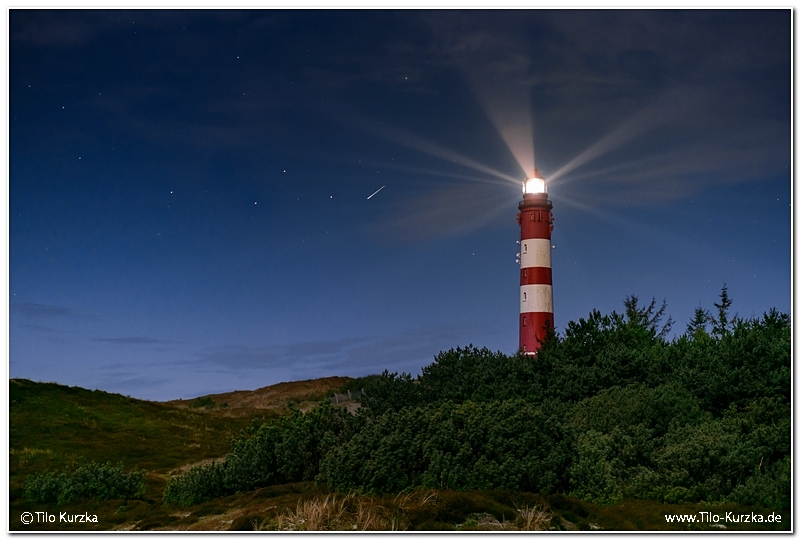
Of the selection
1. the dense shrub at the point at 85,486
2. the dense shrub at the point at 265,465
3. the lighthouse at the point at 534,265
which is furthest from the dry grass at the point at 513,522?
the lighthouse at the point at 534,265

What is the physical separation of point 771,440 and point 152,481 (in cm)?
1553

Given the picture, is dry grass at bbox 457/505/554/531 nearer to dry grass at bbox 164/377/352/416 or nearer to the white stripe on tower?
the white stripe on tower

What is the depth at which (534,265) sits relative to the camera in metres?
36.0

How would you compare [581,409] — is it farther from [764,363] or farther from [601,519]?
[601,519]

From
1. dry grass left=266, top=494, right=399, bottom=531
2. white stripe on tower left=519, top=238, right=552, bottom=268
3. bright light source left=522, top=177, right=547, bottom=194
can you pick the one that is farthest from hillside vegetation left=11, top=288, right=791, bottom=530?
bright light source left=522, top=177, right=547, bottom=194

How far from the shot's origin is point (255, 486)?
51.7ft

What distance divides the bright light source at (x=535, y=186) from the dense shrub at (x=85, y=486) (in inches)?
963

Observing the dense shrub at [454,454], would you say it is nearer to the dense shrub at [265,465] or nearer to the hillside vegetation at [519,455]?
the hillside vegetation at [519,455]

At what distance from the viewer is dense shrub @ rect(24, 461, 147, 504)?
53.7 feet

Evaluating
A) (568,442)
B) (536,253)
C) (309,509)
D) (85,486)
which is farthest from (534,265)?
(309,509)

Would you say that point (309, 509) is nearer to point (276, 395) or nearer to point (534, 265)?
point (534, 265)

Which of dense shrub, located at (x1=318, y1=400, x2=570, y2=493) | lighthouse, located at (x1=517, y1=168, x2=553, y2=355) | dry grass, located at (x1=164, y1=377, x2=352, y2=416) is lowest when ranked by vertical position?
dense shrub, located at (x1=318, y1=400, x2=570, y2=493)

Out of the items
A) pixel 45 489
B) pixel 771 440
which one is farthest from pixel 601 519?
pixel 45 489

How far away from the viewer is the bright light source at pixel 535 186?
1453 inches
